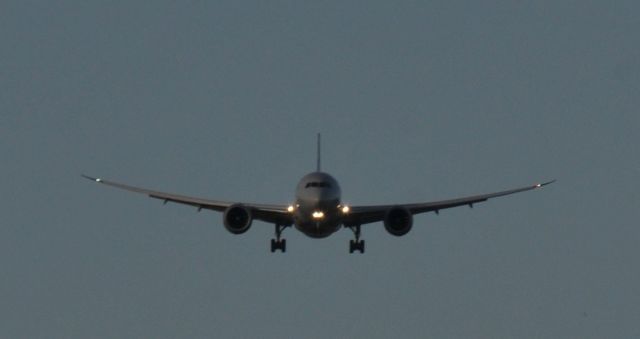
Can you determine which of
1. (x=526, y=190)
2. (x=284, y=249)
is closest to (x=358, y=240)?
(x=284, y=249)

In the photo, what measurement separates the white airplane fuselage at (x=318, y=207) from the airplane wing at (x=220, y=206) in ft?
6.07

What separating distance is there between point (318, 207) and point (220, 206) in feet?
25.5

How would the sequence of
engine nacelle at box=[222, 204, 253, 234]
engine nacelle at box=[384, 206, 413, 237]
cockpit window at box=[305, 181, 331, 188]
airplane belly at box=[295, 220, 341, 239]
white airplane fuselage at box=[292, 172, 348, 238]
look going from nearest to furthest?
white airplane fuselage at box=[292, 172, 348, 238], airplane belly at box=[295, 220, 341, 239], cockpit window at box=[305, 181, 331, 188], engine nacelle at box=[222, 204, 253, 234], engine nacelle at box=[384, 206, 413, 237]

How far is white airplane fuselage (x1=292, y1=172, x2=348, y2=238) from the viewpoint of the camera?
2977 inches

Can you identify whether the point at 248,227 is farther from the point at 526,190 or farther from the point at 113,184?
the point at 526,190

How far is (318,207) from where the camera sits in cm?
7538

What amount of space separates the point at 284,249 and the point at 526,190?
43.0ft

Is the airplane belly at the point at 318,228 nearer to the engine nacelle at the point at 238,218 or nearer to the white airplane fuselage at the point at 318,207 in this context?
the white airplane fuselage at the point at 318,207

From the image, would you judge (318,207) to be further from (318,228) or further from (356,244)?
(356,244)

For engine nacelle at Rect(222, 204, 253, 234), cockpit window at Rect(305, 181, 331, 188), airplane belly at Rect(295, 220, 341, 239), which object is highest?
cockpit window at Rect(305, 181, 331, 188)

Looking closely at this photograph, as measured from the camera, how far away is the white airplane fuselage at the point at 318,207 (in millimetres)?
75625

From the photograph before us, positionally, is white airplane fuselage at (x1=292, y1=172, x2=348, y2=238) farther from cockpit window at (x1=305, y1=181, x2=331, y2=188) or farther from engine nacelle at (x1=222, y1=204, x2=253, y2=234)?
engine nacelle at (x1=222, y1=204, x2=253, y2=234)

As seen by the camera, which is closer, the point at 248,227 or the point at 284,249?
the point at 248,227

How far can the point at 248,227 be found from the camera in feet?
257
